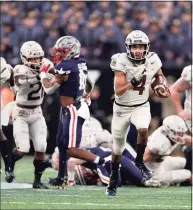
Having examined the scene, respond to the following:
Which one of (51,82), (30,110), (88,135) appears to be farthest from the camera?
(88,135)

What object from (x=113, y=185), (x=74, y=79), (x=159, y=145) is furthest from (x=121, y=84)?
(x=159, y=145)

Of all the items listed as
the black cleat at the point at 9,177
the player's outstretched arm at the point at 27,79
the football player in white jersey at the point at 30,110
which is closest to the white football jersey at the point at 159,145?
the football player in white jersey at the point at 30,110

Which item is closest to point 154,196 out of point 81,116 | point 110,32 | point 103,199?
point 103,199

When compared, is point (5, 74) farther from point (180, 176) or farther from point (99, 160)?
point (180, 176)

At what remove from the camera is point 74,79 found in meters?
9.72

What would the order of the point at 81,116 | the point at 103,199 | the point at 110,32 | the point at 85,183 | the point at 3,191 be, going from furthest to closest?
the point at 110,32
the point at 85,183
the point at 81,116
the point at 3,191
the point at 103,199

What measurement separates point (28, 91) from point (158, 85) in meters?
1.70

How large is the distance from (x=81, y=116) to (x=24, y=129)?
1.98ft

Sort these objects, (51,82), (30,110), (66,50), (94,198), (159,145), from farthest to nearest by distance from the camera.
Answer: (159,145)
(30,110)
(66,50)
(51,82)
(94,198)

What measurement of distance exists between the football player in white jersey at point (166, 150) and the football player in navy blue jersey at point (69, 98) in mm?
780

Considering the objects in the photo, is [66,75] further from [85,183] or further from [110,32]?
[110,32]

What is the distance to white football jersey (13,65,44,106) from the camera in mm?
9859

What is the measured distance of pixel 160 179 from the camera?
1028 centimetres

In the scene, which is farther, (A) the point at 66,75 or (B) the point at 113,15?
(B) the point at 113,15
